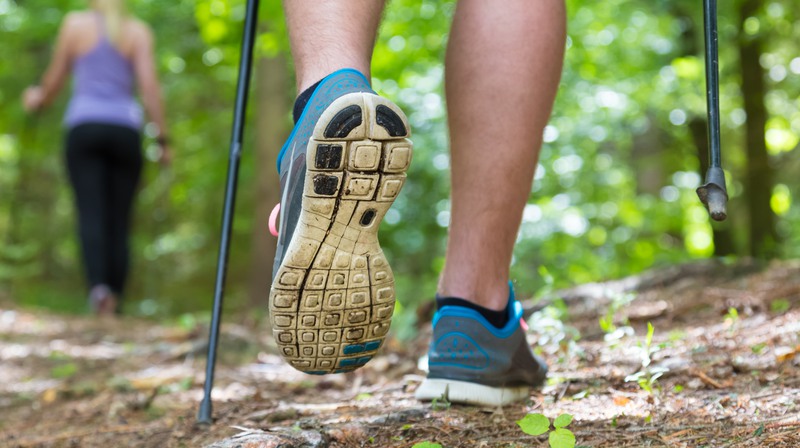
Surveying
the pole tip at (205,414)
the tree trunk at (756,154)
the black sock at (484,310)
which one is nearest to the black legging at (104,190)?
the pole tip at (205,414)

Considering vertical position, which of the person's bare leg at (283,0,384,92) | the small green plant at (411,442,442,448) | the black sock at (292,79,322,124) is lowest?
the small green plant at (411,442,442,448)

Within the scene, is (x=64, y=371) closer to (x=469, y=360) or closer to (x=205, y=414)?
(x=205, y=414)

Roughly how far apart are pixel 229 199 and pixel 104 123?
308 cm

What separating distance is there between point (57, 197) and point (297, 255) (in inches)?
→ 432

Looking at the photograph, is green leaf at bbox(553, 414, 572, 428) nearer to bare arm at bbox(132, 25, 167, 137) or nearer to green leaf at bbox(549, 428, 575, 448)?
green leaf at bbox(549, 428, 575, 448)

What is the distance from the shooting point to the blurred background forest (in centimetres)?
475

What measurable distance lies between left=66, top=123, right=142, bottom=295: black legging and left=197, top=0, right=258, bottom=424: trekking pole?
2.94 m

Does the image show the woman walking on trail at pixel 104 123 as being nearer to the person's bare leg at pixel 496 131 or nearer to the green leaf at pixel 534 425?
the person's bare leg at pixel 496 131

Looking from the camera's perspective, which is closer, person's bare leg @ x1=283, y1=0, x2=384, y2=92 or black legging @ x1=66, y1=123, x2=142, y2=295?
person's bare leg @ x1=283, y1=0, x2=384, y2=92

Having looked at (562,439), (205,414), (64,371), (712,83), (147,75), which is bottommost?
(64,371)

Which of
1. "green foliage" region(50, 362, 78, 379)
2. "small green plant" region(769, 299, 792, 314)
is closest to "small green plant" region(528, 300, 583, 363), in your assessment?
"small green plant" region(769, 299, 792, 314)

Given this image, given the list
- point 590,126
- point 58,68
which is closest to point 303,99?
point 58,68

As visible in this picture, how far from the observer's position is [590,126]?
4992 millimetres

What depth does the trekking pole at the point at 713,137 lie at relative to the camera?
1.24 meters
